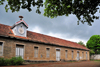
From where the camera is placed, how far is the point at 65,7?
980 cm

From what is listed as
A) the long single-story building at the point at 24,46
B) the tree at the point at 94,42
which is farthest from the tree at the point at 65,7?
the tree at the point at 94,42

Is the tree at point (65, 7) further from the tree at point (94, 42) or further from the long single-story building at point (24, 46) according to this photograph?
the tree at point (94, 42)

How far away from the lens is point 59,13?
10.6m

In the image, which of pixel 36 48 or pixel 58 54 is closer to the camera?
pixel 36 48

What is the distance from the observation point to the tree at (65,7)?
8.92 metres

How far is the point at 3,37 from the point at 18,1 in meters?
8.48

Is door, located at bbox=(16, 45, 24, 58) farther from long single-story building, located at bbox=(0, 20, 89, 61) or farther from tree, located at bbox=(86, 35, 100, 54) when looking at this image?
tree, located at bbox=(86, 35, 100, 54)

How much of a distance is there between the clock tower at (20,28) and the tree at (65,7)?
326 inches

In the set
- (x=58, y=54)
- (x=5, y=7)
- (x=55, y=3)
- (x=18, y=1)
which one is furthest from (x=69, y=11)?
(x=58, y=54)

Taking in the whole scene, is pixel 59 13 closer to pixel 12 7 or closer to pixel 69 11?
pixel 69 11

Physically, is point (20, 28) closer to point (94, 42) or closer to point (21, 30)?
point (21, 30)

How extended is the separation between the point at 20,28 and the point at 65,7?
1050cm

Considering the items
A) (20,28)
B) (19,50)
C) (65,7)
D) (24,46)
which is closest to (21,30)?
(20,28)

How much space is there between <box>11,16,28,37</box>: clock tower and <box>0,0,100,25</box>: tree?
326 inches
